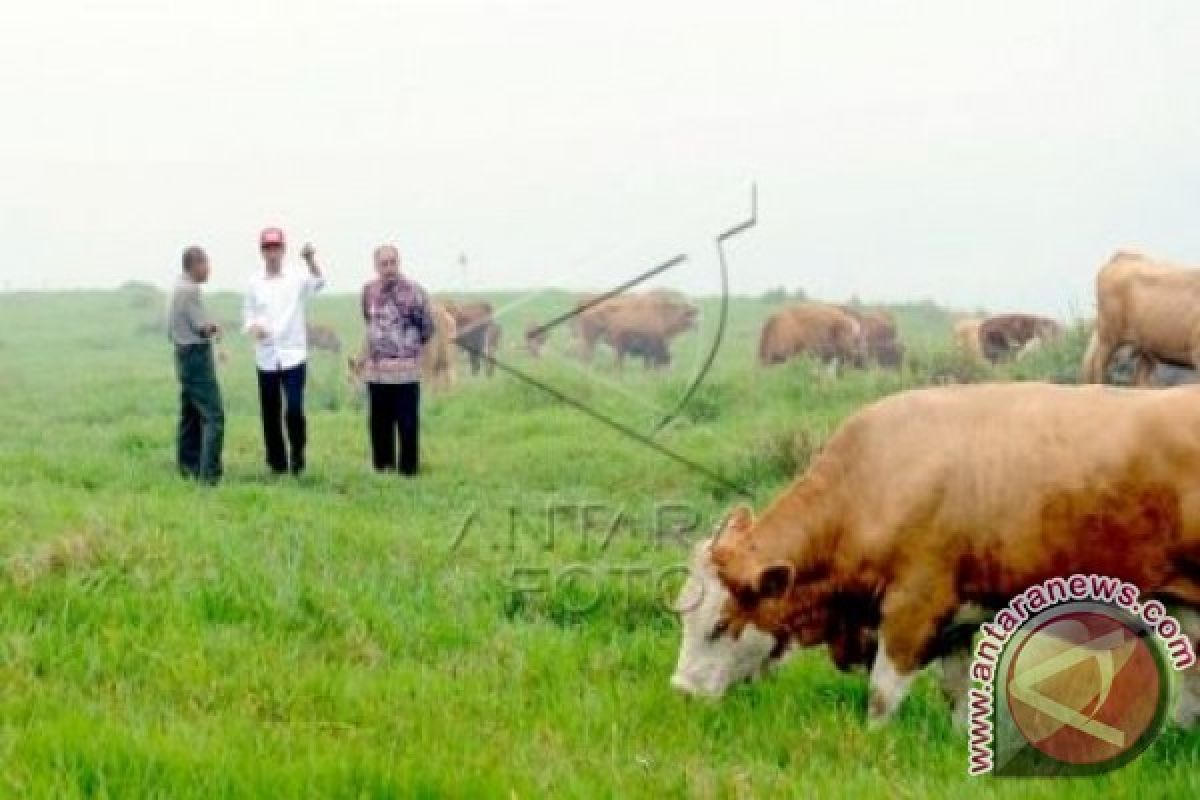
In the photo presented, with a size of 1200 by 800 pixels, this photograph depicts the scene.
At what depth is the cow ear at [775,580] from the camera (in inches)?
235

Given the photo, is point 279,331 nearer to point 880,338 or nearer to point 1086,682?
point 1086,682

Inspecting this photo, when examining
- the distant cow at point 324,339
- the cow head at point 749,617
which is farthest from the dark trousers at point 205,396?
the distant cow at point 324,339

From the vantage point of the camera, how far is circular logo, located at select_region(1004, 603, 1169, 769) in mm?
5418

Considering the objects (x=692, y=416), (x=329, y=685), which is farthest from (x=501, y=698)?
(x=692, y=416)

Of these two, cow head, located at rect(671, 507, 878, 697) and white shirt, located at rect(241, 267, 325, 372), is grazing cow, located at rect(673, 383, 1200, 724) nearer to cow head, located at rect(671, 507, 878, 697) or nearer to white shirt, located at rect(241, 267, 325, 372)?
cow head, located at rect(671, 507, 878, 697)

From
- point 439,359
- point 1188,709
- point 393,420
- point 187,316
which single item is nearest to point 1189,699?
point 1188,709

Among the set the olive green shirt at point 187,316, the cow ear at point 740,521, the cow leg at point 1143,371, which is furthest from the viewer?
the cow leg at point 1143,371

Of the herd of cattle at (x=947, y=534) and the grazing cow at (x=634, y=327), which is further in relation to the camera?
the grazing cow at (x=634, y=327)

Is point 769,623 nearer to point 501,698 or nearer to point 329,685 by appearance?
point 501,698

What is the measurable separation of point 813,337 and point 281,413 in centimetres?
1508

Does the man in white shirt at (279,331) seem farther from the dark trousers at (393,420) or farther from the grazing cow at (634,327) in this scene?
the grazing cow at (634,327)

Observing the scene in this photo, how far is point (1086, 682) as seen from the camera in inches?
224

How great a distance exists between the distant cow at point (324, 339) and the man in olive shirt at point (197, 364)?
22921 mm

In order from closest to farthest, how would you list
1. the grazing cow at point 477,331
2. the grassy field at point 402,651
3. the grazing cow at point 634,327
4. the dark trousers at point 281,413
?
the grassy field at point 402,651
the dark trousers at point 281,413
the grazing cow at point 477,331
the grazing cow at point 634,327
